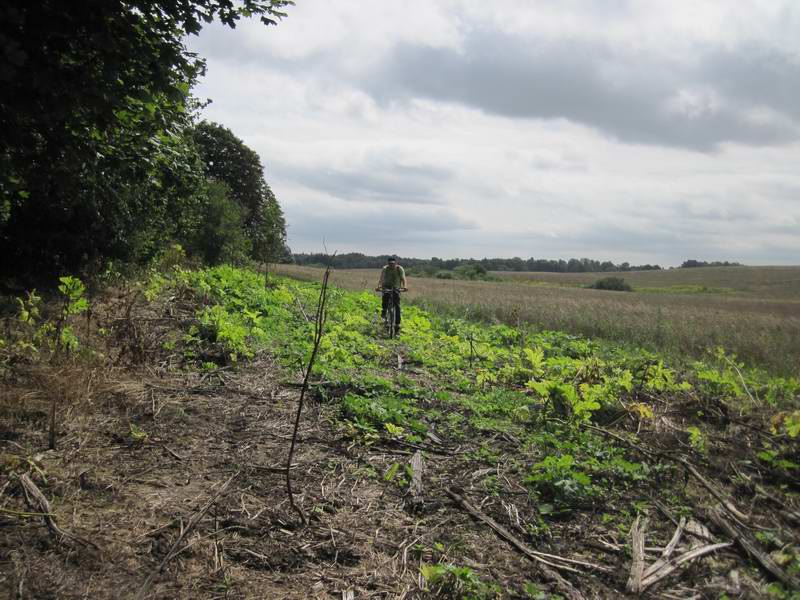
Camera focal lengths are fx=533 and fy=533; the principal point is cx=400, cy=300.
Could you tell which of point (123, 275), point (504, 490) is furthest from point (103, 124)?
point (123, 275)

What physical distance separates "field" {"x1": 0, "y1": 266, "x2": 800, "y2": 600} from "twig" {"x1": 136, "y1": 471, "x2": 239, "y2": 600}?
1 centimetres

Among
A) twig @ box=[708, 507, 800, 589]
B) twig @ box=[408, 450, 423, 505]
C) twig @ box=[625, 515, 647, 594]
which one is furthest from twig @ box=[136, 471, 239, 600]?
twig @ box=[708, 507, 800, 589]

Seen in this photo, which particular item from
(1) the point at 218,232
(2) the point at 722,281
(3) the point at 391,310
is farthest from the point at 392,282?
(2) the point at 722,281

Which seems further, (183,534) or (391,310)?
(391,310)

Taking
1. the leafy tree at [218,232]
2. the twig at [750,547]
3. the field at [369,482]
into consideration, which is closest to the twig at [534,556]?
the field at [369,482]

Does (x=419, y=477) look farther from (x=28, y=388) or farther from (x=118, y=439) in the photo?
(x=28, y=388)

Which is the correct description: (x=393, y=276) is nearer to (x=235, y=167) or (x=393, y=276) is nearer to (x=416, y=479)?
(x=416, y=479)

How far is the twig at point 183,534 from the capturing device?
282 centimetres

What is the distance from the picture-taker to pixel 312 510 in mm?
3736

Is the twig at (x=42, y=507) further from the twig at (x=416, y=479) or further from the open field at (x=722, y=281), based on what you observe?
the open field at (x=722, y=281)

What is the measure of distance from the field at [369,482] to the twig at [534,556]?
0.01 m

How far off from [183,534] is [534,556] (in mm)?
2165

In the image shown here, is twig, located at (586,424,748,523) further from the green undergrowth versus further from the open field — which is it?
the open field

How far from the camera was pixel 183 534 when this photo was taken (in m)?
3.27
